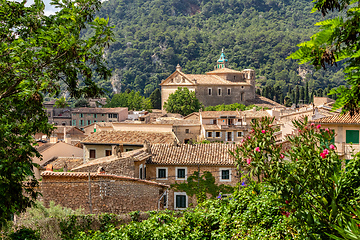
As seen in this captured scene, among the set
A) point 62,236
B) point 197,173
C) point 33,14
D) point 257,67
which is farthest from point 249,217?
point 257,67

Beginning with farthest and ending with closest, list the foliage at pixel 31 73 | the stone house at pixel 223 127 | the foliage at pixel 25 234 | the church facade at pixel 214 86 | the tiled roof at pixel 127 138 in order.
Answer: the church facade at pixel 214 86 → the stone house at pixel 223 127 → the tiled roof at pixel 127 138 → the foliage at pixel 25 234 → the foliage at pixel 31 73

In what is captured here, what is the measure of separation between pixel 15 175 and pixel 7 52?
2228 mm

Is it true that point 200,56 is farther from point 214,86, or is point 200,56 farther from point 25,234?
point 25,234

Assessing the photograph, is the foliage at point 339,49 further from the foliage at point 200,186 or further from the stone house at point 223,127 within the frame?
the stone house at point 223,127

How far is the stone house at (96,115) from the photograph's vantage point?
2990 inches

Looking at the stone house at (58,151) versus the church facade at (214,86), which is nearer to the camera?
the stone house at (58,151)

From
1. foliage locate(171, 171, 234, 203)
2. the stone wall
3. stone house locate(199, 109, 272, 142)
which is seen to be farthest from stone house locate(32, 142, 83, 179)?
stone house locate(199, 109, 272, 142)

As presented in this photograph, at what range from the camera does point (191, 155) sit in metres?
21.4

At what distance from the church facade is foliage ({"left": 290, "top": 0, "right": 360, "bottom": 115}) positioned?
82.9m

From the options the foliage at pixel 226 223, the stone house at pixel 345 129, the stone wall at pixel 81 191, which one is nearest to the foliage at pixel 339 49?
the foliage at pixel 226 223

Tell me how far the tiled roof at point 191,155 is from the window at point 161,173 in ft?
1.17

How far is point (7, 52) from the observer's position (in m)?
7.54

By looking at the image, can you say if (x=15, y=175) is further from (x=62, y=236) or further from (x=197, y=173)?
(x=197, y=173)

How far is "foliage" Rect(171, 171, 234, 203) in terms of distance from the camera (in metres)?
20.4
